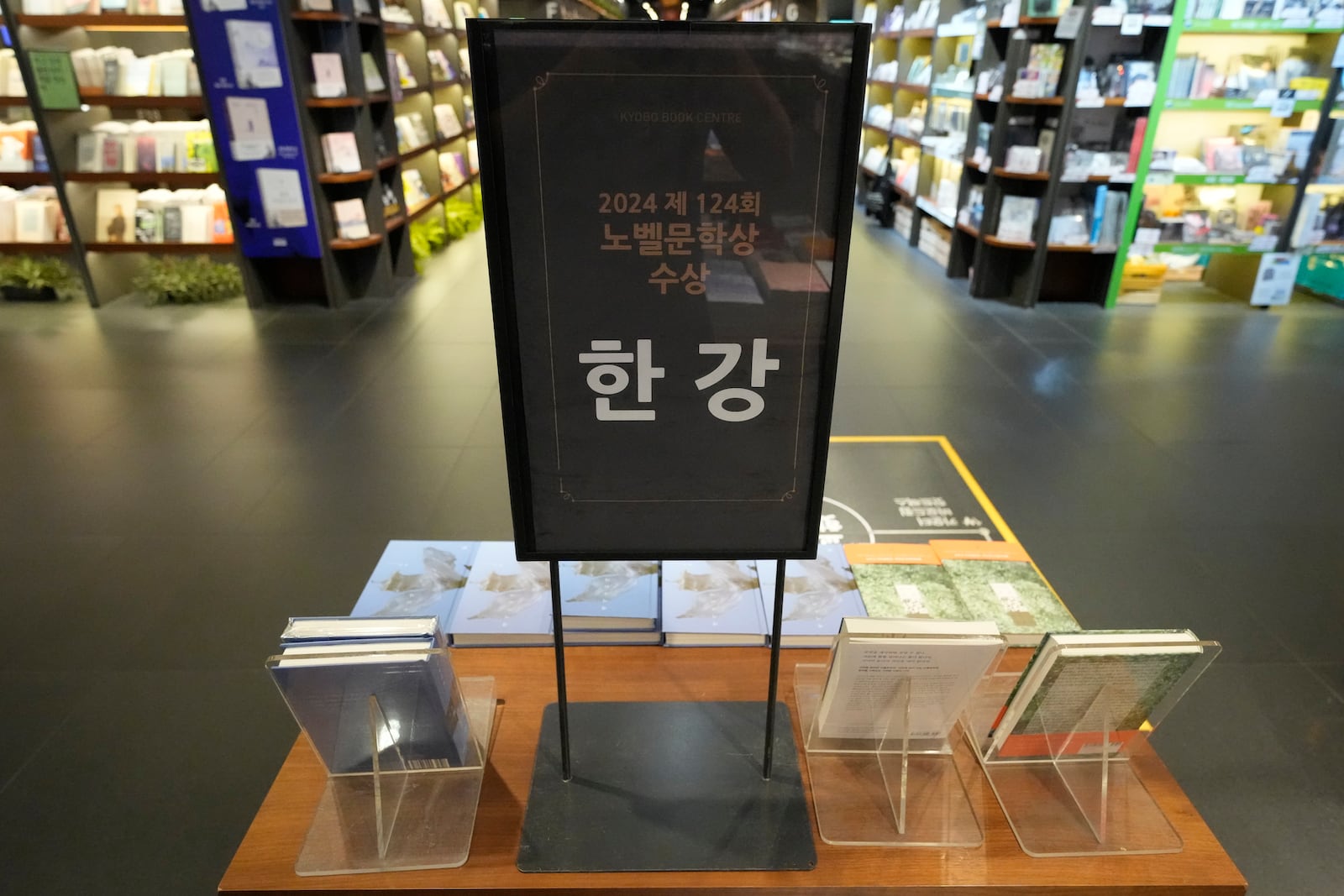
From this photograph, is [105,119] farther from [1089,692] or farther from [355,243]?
[1089,692]

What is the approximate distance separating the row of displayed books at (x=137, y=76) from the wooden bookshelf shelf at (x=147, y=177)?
1.68ft

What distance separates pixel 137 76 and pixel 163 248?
1163 millimetres

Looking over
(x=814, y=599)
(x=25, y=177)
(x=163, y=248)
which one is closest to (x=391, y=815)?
(x=814, y=599)

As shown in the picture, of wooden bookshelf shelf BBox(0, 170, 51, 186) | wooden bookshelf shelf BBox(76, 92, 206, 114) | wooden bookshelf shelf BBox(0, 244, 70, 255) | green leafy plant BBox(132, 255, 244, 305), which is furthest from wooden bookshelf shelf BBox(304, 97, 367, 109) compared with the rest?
wooden bookshelf shelf BBox(0, 244, 70, 255)

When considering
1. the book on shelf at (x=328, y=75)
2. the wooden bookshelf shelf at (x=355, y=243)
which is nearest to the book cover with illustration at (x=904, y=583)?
the wooden bookshelf shelf at (x=355, y=243)

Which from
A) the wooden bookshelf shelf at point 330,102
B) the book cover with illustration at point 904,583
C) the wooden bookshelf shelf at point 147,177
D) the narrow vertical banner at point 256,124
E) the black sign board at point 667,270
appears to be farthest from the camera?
the wooden bookshelf shelf at point 147,177

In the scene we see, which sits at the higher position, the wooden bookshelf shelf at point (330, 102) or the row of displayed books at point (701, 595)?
the wooden bookshelf shelf at point (330, 102)

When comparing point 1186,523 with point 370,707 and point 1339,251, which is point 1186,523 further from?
point 1339,251

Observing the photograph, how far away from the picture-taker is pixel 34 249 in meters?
6.09

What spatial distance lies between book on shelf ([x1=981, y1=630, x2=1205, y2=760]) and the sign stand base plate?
0.35m

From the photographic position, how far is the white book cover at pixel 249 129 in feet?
17.2

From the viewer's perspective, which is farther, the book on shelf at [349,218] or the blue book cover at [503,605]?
the book on shelf at [349,218]

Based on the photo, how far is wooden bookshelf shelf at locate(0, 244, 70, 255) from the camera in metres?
6.04

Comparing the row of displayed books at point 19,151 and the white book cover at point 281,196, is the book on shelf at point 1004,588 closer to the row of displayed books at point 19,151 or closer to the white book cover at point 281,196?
the white book cover at point 281,196
